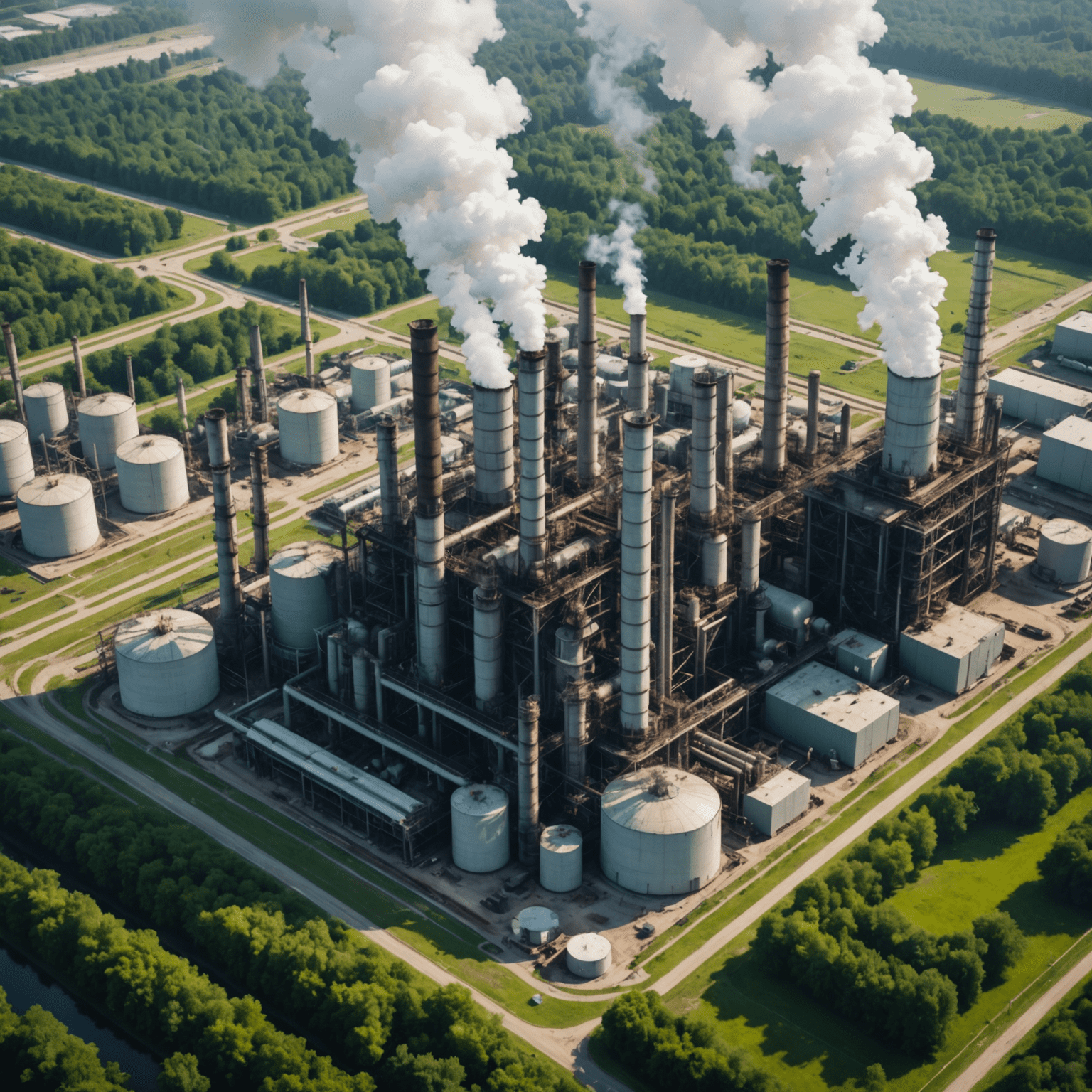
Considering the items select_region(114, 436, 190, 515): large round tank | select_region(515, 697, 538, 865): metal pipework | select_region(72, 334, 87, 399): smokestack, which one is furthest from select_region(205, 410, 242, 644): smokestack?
select_region(72, 334, 87, 399): smokestack

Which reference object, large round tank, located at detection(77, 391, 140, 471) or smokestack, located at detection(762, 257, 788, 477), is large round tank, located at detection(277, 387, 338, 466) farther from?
smokestack, located at detection(762, 257, 788, 477)

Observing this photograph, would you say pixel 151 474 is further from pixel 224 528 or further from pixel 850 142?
pixel 850 142

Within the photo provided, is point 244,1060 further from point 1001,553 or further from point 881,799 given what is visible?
point 1001,553

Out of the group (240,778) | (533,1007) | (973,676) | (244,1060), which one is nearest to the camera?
(244,1060)

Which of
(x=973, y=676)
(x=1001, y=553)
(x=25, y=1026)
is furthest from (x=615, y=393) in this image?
(x=25, y=1026)

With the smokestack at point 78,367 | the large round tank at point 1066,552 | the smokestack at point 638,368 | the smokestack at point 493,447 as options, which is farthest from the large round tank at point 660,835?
the smokestack at point 78,367

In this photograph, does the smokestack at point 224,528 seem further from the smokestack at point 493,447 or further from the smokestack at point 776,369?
the smokestack at point 776,369
